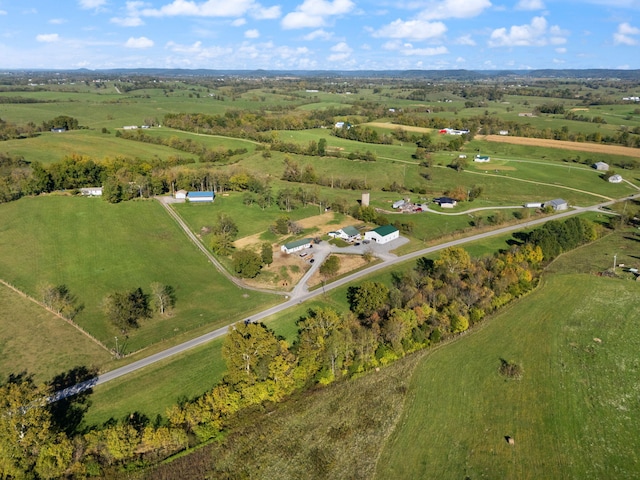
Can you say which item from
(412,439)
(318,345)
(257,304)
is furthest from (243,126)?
(412,439)

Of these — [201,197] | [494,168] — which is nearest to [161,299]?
[201,197]

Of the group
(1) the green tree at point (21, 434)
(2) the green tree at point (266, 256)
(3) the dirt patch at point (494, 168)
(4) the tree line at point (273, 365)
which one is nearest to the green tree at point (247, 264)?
(2) the green tree at point (266, 256)

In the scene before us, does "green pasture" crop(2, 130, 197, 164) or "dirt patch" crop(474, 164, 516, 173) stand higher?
"green pasture" crop(2, 130, 197, 164)

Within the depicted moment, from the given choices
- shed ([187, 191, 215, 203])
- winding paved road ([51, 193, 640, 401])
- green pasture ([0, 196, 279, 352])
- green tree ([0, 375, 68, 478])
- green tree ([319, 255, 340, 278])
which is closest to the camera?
green tree ([0, 375, 68, 478])

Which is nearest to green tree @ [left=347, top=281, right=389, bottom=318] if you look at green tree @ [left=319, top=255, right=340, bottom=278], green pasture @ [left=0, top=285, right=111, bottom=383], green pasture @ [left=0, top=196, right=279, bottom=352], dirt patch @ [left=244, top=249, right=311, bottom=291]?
green tree @ [left=319, top=255, right=340, bottom=278]

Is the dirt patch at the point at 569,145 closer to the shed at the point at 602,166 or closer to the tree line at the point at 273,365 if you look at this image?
the shed at the point at 602,166

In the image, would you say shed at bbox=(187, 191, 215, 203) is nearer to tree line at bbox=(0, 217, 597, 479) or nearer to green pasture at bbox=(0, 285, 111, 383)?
green pasture at bbox=(0, 285, 111, 383)

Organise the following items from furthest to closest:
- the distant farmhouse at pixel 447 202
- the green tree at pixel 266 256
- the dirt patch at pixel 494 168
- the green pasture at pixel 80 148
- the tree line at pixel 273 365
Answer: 1. the dirt patch at pixel 494 168
2. the green pasture at pixel 80 148
3. the distant farmhouse at pixel 447 202
4. the green tree at pixel 266 256
5. the tree line at pixel 273 365
